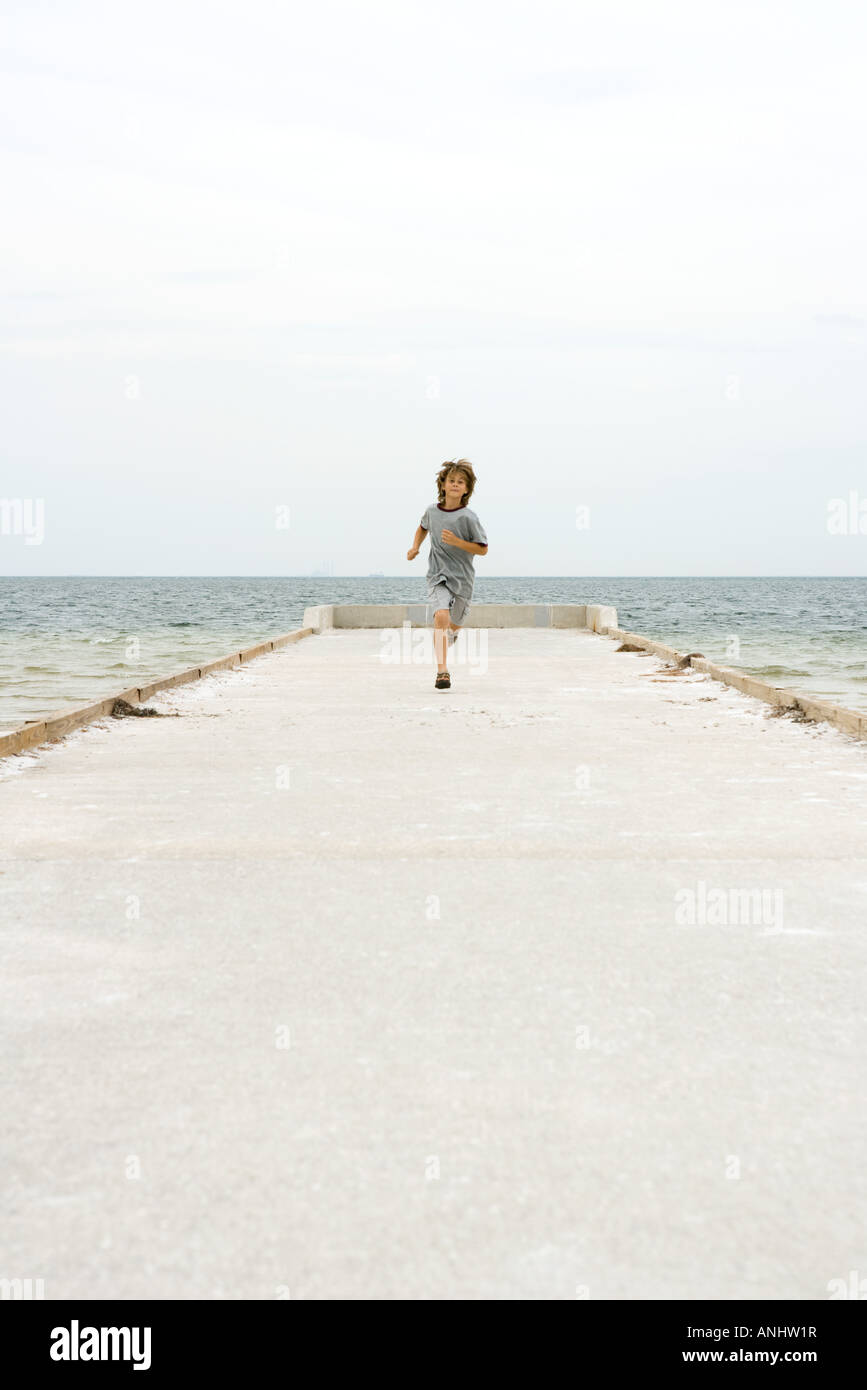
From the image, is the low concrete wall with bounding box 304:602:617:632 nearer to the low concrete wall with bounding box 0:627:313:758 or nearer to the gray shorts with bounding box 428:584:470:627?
the low concrete wall with bounding box 0:627:313:758

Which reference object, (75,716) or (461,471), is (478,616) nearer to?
(461,471)

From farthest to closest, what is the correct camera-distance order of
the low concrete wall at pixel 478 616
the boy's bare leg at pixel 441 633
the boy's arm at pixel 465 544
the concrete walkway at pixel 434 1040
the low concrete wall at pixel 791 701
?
the low concrete wall at pixel 478 616 → the boy's bare leg at pixel 441 633 → the boy's arm at pixel 465 544 → the low concrete wall at pixel 791 701 → the concrete walkway at pixel 434 1040

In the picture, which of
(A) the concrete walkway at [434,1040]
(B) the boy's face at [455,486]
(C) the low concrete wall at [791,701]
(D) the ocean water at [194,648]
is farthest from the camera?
(D) the ocean water at [194,648]

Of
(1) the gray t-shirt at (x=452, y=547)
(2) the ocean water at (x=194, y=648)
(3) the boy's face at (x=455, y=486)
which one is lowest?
(2) the ocean water at (x=194, y=648)

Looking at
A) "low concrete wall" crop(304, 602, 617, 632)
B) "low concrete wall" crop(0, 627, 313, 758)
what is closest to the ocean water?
"low concrete wall" crop(0, 627, 313, 758)

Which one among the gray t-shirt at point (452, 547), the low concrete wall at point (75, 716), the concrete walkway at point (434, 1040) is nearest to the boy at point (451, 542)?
the gray t-shirt at point (452, 547)


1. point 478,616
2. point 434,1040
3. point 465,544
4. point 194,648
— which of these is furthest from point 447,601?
point 194,648

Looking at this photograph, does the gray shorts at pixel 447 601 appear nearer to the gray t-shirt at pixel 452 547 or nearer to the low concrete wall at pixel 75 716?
the gray t-shirt at pixel 452 547

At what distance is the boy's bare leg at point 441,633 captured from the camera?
12442 mm

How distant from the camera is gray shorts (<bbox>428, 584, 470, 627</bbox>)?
1251 cm

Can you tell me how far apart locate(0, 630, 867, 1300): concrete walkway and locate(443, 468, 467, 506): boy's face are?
5489 millimetres

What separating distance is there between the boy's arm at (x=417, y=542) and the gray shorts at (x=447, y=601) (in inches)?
14.9

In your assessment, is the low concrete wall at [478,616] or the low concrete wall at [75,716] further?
the low concrete wall at [478,616]

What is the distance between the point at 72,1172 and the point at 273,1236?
51 centimetres
